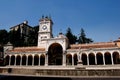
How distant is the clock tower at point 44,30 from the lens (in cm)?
5081

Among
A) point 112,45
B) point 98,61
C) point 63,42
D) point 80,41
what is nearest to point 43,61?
point 63,42

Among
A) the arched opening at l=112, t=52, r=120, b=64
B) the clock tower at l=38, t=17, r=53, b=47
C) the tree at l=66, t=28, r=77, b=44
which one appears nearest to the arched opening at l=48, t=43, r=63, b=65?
the clock tower at l=38, t=17, r=53, b=47

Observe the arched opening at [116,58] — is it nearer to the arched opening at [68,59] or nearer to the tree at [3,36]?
the arched opening at [68,59]

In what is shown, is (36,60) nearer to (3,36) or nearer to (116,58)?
(116,58)

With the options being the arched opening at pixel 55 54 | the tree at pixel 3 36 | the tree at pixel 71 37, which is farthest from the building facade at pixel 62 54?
the tree at pixel 71 37

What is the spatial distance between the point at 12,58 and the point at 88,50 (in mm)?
24860

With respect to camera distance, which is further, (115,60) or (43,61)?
(43,61)

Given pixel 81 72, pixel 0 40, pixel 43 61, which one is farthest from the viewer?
pixel 0 40

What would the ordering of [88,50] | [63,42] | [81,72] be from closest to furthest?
1. [81,72]
2. [88,50]
3. [63,42]

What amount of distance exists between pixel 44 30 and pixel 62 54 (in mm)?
13969

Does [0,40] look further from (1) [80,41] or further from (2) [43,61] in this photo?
(1) [80,41]

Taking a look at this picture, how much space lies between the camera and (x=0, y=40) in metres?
67.5

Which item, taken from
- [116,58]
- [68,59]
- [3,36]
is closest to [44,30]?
[68,59]

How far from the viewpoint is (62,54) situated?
41844 mm
